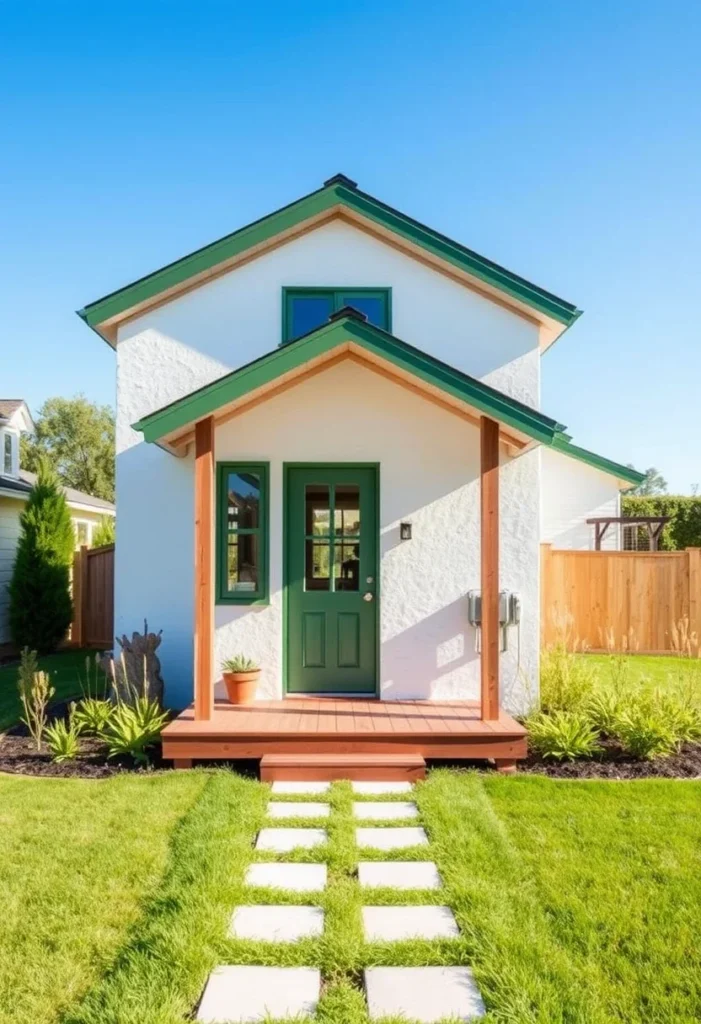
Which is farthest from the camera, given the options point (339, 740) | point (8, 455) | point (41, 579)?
point (8, 455)

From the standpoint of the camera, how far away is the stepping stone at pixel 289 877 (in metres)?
3.64

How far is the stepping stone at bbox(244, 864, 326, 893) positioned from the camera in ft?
12.0

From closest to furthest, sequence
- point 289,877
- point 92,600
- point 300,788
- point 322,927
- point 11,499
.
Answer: point 322,927, point 289,877, point 300,788, point 92,600, point 11,499

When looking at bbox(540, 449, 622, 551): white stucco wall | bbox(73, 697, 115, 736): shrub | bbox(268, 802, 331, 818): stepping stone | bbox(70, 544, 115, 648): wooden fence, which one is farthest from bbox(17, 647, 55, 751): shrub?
bbox(540, 449, 622, 551): white stucco wall

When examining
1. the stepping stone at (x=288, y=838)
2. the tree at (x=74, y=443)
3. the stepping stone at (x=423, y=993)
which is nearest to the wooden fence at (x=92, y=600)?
the stepping stone at (x=288, y=838)

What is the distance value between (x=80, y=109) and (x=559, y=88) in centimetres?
725

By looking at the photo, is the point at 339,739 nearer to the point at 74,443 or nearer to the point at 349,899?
the point at 349,899

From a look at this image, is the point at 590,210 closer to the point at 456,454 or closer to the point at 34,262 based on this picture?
the point at 456,454

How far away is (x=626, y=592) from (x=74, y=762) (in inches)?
364

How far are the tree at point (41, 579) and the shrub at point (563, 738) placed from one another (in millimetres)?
9095

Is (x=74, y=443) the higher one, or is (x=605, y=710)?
(x=74, y=443)

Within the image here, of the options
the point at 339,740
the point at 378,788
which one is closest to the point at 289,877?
the point at 378,788

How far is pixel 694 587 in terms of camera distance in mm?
11266

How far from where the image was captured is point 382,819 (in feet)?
15.1
